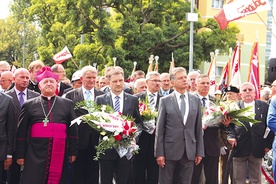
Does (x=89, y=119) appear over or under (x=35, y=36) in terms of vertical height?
under

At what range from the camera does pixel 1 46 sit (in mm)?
62031

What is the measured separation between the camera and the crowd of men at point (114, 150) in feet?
23.4

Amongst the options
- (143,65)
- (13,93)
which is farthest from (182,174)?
(143,65)

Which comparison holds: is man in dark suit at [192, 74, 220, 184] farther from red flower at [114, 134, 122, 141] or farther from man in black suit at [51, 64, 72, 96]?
man in black suit at [51, 64, 72, 96]

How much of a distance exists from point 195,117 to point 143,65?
2322cm

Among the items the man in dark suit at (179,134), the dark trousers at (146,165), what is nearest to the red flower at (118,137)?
the man in dark suit at (179,134)

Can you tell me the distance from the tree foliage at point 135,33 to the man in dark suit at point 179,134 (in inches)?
830

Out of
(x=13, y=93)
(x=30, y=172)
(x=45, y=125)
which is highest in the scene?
(x=13, y=93)

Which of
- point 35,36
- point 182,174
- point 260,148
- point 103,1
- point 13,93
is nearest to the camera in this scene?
point 182,174

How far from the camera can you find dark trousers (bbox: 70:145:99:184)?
8453mm

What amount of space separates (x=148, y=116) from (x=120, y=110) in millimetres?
680

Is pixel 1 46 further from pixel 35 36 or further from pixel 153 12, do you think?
pixel 153 12

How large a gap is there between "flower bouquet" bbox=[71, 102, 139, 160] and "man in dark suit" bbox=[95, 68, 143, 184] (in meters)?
0.17

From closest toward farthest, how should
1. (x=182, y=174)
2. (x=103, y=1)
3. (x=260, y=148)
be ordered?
(x=182, y=174) < (x=260, y=148) < (x=103, y=1)
